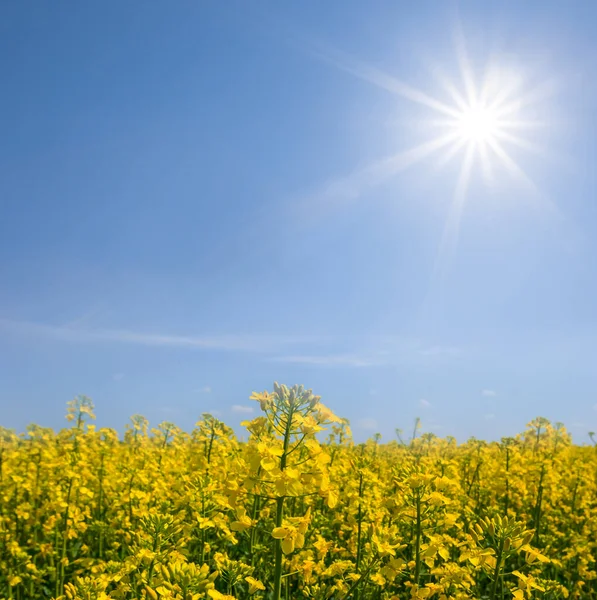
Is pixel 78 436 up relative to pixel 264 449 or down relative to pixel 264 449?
down

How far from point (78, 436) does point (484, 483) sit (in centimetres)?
652

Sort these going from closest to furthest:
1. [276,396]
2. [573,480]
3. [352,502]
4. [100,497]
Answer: [276,396]
[352,502]
[100,497]
[573,480]

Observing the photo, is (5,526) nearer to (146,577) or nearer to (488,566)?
(146,577)

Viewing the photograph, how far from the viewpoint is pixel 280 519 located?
8.84ft

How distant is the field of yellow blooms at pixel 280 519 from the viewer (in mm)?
2803

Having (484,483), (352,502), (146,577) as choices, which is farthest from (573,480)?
(146,577)

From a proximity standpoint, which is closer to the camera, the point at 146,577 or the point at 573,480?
the point at 146,577

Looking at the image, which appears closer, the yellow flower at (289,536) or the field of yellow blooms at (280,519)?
the yellow flower at (289,536)

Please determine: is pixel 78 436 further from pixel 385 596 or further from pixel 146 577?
pixel 385 596

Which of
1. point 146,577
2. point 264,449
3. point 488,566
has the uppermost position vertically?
point 264,449

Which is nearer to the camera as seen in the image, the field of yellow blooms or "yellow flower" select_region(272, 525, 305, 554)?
Result: "yellow flower" select_region(272, 525, 305, 554)

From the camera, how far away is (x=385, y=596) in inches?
161

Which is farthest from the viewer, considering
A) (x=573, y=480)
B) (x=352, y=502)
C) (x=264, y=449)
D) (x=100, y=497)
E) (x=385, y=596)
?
(x=573, y=480)

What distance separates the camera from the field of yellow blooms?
9.20 feet
